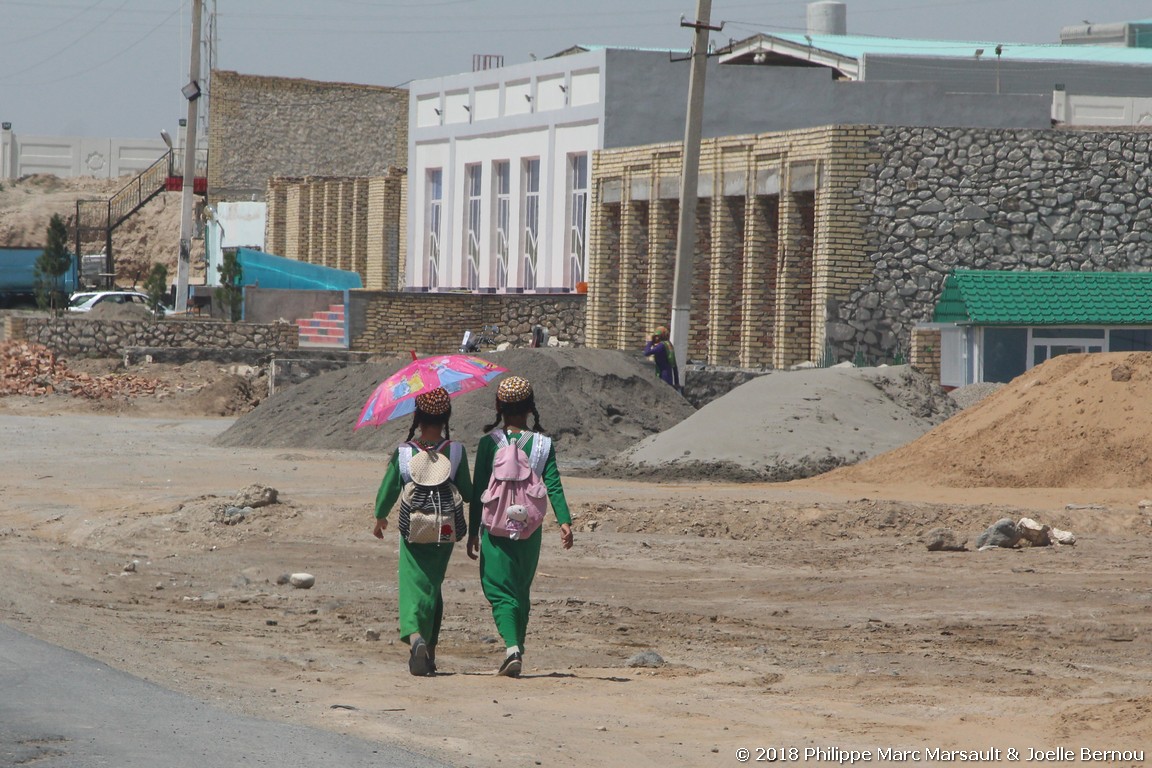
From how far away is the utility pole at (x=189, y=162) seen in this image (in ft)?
144

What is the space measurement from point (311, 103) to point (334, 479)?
46.1 m

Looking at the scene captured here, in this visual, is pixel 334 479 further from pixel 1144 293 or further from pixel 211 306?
pixel 211 306

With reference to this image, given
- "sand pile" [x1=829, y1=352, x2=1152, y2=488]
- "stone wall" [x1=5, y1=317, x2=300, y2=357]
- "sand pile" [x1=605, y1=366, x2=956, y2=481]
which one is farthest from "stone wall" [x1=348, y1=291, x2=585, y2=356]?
"sand pile" [x1=829, y1=352, x2=1152, y2=488]

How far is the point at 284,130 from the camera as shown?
64875 mm

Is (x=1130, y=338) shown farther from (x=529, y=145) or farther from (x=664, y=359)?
(x=529, y=145)

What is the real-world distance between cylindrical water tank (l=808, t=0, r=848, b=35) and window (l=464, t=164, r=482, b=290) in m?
11.7

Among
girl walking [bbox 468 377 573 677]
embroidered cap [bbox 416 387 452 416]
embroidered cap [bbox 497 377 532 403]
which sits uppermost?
embroidered cap [bbox 497 377 532 403]

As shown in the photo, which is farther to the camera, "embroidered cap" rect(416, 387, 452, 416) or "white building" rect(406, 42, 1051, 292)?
"white building" rect(406, 42, 1051, 292)

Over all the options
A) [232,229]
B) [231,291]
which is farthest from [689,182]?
[232,229]

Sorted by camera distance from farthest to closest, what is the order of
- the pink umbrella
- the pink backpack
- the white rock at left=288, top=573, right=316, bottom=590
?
1. the white rock at left=288, top=573, right=316, bottom=590
2. the pink umbrella
3. the pink backpack

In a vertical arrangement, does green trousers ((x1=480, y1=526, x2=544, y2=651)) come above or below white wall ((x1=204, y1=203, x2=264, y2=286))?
below

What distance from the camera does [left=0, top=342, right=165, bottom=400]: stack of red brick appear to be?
3312 centimetres

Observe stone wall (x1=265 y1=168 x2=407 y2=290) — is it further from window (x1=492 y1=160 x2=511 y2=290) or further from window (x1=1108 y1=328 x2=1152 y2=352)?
window (x1=1108 y1=328 x2=1152 y2=352)

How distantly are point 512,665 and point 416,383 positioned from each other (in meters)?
2.45
